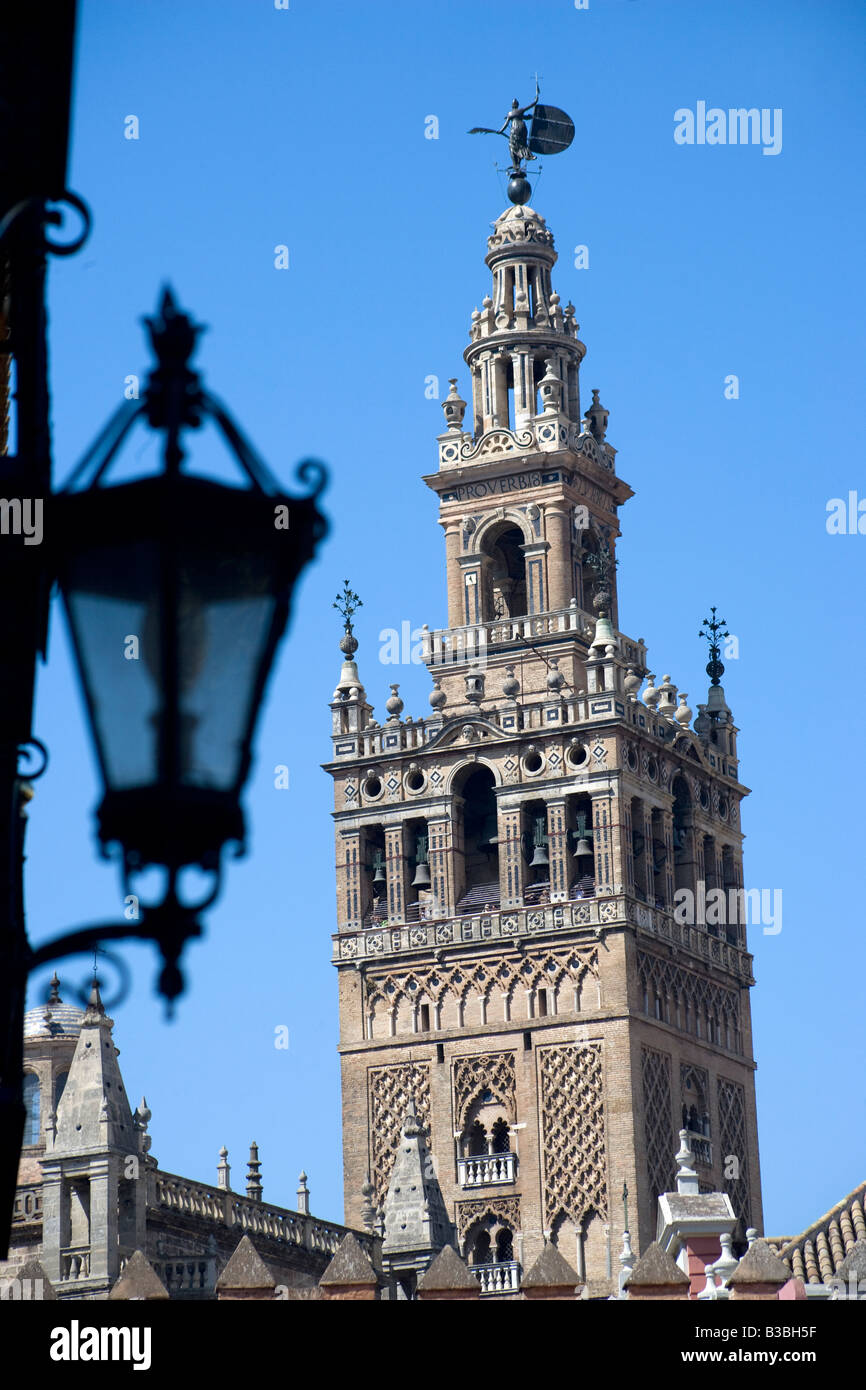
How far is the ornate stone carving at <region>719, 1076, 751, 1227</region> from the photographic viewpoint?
230 ft

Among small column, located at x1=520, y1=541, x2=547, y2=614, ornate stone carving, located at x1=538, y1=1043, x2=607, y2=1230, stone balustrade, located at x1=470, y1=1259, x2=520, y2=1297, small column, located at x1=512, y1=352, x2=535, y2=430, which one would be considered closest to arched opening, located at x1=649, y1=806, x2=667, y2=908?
ornate stone carving, located at x1=538, y1=1043, x2=607, y2=1230

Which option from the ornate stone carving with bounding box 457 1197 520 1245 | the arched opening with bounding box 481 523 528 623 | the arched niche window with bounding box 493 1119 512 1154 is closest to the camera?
the ornate stone carving with bounding box 457 1197 520 1245

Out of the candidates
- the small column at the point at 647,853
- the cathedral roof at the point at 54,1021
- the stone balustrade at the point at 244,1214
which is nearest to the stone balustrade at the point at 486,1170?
the small column at the point at 647,853

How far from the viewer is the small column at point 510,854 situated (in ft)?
219

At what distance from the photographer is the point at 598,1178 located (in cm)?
6406

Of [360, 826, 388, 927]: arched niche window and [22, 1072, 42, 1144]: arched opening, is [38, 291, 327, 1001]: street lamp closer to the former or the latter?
[22, 1072, 42, 1144]: arched opening

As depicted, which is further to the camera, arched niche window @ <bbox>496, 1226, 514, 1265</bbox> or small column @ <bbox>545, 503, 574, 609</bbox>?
small column @ <bbox>545, 503, 574, 609</bbox>

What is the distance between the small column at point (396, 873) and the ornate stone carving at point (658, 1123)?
6907mm

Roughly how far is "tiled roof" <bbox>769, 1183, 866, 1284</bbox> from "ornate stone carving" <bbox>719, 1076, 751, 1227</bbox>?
62.5ft

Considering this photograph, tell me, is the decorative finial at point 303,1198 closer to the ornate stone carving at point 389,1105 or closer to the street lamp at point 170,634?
the ornate stone carving at point 389,1105

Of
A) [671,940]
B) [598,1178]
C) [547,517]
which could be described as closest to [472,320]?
[547,517]

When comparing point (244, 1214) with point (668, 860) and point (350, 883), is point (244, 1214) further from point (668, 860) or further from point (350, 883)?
point (668, 860)
